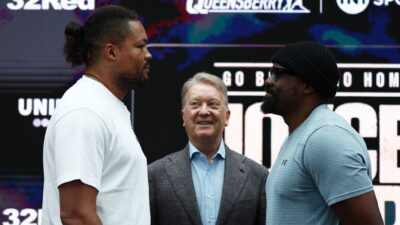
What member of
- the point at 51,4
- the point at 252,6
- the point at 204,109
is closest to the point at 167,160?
the point at 204,109

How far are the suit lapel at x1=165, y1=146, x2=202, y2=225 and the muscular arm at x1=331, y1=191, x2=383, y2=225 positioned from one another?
1481 millimetres

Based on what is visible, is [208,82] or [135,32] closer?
[135,32]

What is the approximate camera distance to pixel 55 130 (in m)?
2.67

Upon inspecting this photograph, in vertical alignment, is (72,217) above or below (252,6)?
below

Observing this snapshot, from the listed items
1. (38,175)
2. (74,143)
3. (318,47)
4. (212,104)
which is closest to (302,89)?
(318,47)

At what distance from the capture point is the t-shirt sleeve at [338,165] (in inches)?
107

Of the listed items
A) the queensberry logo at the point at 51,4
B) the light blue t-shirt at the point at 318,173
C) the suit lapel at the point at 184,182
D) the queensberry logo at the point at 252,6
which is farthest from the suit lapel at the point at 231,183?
the light blue t-shirt at the point at 318,173

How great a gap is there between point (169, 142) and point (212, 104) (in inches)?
19.8

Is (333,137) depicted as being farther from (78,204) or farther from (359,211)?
(78,204)

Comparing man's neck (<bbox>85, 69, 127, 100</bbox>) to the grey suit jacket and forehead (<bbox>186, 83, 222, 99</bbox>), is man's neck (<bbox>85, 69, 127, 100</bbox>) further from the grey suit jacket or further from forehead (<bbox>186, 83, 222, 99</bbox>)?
forehead (<bbox>186, 83, 222, 99</bbox>)

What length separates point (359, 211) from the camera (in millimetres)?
2754

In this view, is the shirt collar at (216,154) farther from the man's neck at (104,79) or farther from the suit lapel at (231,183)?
the man's neck at (104,79)

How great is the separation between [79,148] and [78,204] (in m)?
0.16

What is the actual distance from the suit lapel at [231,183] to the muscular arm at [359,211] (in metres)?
1.46
